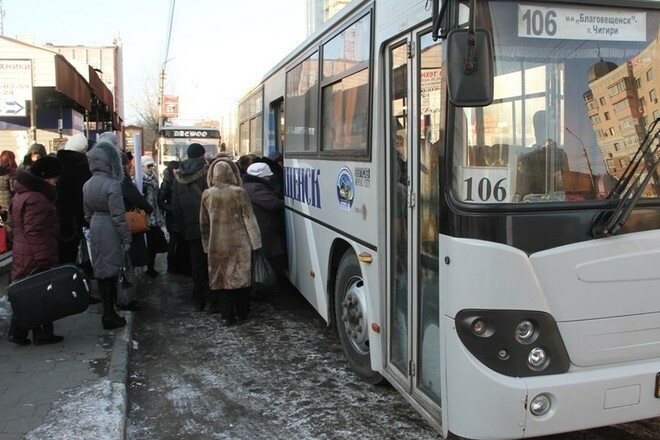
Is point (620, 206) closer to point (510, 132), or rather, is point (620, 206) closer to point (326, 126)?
point (510, 132)

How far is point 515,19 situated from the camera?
2928mm

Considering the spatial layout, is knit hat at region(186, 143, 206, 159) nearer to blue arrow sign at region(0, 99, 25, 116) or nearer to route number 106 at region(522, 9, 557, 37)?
blue arrow sign at region(0, 99, 25, 116)

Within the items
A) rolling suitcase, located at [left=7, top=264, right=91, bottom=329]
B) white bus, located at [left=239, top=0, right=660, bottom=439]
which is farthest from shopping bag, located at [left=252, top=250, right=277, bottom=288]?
white bus, located at [left=239, top=0, right=660, bottom=439]

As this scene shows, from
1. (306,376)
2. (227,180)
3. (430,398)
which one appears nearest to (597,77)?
(430,398)

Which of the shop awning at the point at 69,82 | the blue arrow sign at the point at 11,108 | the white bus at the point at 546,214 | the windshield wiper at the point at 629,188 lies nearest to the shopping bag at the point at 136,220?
the shop awning at the point at 69,82

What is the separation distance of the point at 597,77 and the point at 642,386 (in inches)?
62.6

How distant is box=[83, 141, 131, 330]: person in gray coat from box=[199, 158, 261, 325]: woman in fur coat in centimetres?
93

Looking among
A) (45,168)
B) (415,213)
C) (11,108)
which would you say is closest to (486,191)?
(415,213)

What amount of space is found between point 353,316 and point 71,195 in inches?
152

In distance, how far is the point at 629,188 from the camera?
2.94 meters

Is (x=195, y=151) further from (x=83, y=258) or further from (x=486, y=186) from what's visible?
(x=486, y=186)

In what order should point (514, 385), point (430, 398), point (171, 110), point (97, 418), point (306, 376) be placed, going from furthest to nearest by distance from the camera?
point (171, 110)
point (306, 376)
point (97, 418)
point (430, 398)
point (514, 385)

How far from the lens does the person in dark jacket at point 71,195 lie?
668 cm

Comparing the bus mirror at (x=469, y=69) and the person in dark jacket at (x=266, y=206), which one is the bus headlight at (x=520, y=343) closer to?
the bus mirror at (x=469, y=69)
